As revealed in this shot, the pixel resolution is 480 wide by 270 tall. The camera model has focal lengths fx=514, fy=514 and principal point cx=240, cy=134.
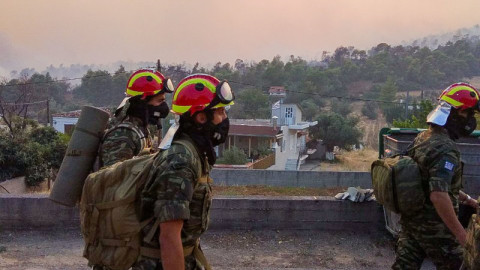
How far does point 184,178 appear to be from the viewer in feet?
7.33

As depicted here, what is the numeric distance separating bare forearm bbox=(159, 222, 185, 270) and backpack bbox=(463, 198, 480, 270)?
1518mm

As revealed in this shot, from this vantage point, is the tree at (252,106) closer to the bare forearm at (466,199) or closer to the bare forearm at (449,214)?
the bare forearm at (466,199)

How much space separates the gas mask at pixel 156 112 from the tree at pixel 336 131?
43494 mm

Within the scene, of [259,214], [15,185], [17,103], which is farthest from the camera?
[17,103]

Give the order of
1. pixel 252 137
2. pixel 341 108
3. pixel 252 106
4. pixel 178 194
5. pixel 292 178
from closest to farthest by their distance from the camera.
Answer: pixel 178 194 → pixel 292 178 → pixel 252 137 → pixel 252 106 → pixel 341 108

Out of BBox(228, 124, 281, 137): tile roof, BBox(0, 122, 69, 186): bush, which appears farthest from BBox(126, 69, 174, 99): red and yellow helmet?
BBox(228, 124, 281, 137): tile roof

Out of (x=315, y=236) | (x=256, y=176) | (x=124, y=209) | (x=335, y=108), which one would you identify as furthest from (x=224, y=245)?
(x=335, y=108)

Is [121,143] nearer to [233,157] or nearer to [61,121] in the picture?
[233,157]

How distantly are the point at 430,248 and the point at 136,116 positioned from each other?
7.38ft

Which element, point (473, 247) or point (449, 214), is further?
point (449, 214)

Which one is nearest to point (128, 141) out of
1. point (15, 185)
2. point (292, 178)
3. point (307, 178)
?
point (292, 178)

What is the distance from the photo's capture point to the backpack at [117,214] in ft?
7.77

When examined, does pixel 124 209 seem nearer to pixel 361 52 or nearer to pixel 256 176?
pixel 256 176

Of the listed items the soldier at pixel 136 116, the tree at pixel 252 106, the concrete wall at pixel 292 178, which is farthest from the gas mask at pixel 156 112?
the tree at pixel 252 106
